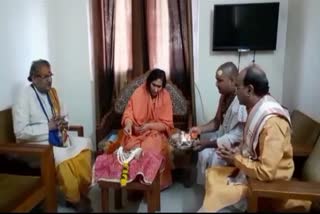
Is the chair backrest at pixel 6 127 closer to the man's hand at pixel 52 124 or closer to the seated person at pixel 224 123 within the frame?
the man's hand at pixel 52 124

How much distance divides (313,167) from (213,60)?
1.82m

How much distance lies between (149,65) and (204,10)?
84cm

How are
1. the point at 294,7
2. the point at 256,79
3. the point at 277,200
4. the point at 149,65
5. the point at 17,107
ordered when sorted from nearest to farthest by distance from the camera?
1. the point at 277,200
2. the point at 256,79
3. the point at 17,107
4. the point at 294,7
5. the point at 149,65

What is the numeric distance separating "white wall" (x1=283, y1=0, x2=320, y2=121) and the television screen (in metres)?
0.19

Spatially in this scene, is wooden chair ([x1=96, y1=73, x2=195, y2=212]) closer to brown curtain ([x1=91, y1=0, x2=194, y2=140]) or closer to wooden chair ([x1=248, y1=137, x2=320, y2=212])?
brown curtain ([x1=91, y1=0, x2=194, y2=140])

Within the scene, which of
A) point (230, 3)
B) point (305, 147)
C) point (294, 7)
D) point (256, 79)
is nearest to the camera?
point (256, 79)

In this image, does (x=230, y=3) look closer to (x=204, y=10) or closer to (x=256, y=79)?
(x=204, y=10)

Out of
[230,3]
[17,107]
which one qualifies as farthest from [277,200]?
[230,3]

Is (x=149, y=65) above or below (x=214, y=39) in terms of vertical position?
below

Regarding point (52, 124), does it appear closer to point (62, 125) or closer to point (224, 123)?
point (62, 125)

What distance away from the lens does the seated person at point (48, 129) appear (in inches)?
89.4

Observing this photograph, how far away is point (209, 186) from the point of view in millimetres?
1719

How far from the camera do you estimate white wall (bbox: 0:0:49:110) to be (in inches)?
98.7

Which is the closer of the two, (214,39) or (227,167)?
(227,167)
